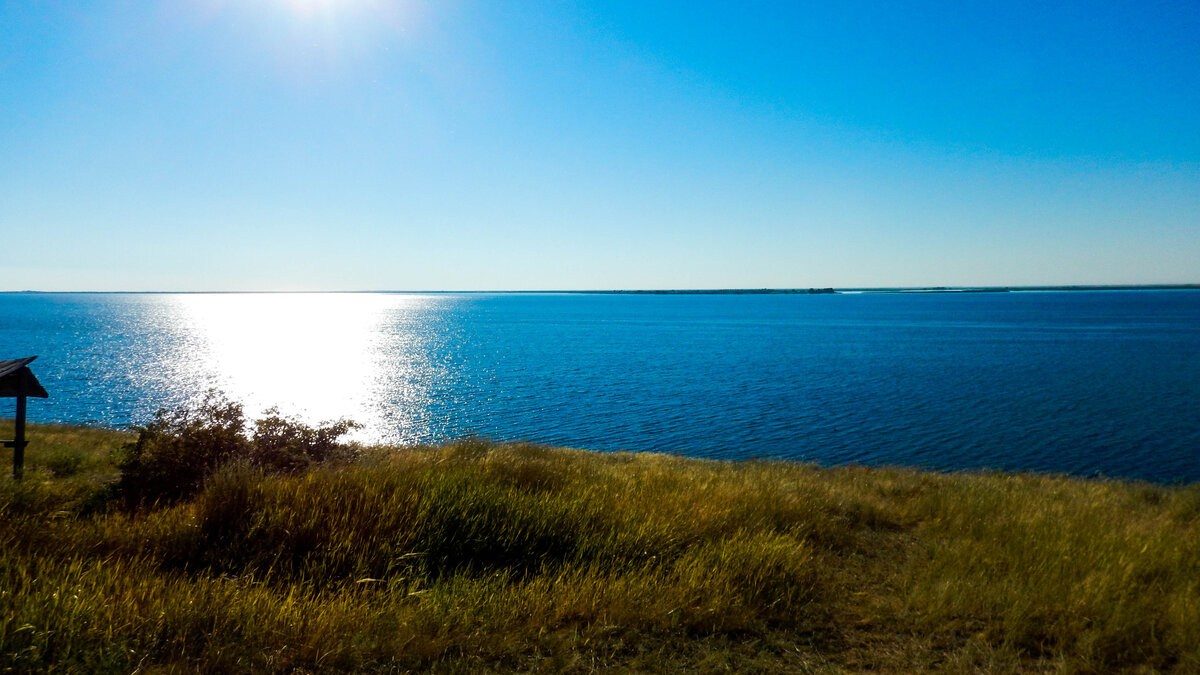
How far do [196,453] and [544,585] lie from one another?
7151 millimetres

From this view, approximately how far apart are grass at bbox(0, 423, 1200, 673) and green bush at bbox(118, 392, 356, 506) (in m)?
0.68

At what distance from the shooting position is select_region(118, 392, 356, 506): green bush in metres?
9.80

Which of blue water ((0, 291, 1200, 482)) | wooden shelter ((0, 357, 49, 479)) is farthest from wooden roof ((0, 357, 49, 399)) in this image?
blue water ((0, 291, 1200, 482))

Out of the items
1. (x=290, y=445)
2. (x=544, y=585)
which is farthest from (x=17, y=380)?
(x=544, y=585)

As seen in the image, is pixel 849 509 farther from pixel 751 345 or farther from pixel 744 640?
pixel 751 345

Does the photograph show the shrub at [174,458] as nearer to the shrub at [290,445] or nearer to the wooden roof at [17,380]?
the shrub at [290,445]

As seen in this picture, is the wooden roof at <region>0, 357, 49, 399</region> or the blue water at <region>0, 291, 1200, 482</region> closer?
the wooden roof at <region>0, 357, 49, 399</region>

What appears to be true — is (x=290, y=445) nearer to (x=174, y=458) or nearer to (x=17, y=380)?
(x=174, y=458)

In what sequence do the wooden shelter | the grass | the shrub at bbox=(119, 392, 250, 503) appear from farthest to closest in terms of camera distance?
the wooden shelter → the shrub at bbox=(119, 392, 250, 503) → the grass

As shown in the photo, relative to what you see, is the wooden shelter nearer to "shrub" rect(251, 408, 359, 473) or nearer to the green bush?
the green bush

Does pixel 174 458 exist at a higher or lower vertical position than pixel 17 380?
lower

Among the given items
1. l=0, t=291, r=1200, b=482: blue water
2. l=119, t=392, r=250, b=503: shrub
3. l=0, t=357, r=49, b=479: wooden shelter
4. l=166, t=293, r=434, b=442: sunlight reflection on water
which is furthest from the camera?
l=166, t=293, r=434, b=442: sunlight reflection on water

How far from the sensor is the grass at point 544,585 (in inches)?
197

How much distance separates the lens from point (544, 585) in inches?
253
